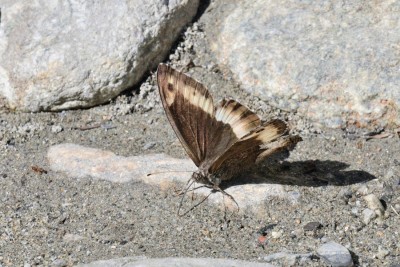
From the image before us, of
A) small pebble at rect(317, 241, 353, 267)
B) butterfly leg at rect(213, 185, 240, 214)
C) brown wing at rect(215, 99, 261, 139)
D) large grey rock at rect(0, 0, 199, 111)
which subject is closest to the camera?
small pebble at rect(317, 241, 353, 267)

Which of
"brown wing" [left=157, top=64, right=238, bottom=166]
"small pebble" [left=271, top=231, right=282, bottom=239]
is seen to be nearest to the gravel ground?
"small pebble" [left=271, top=231, right=282, bottom=239]

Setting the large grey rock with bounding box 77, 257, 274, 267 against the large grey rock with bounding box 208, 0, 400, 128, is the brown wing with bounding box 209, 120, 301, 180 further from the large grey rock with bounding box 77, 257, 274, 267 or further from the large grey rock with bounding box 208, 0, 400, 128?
the large grey rock with bounding box 77, 257, 274, 267

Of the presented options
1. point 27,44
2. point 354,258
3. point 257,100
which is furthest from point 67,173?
point 354,258

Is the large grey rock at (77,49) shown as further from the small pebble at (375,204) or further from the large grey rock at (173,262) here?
the small pebble at (375,204)

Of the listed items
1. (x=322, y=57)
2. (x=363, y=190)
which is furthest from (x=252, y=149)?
(x=322, y=57)

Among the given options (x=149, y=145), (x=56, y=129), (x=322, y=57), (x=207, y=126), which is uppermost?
(x=322, y=57)

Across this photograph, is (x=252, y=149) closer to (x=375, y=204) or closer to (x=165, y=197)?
(x=165, y=197)

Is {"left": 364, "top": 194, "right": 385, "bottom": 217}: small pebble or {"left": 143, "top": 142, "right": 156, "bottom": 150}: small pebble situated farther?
{"left": 143, "top": 142, "right": 156, "bottom": 150}: small pebble
